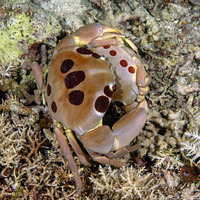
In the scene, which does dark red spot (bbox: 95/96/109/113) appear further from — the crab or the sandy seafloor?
the sandy seafloor

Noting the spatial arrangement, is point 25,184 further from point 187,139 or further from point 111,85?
point 187,139

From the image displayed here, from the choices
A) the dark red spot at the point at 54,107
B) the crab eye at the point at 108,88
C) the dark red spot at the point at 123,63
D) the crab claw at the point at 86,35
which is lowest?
the dark red spot at the point at 54,107

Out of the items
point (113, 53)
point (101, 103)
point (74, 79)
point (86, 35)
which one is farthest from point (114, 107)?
point (86, 35)

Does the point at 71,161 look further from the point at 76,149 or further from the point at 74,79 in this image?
the point at 74,79

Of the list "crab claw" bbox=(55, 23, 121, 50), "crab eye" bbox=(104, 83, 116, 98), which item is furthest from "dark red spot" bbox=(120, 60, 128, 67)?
"crab eye" bbox=(104, 83, 116, 98)

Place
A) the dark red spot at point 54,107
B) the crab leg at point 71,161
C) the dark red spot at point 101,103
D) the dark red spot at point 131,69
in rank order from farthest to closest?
the dark red spot at point 131,69
the crab leg at point 71,161
the dark red spot at point 54,107
the dark red spot at point 101,103

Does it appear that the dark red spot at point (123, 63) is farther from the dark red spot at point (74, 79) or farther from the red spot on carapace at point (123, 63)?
the dark red spot at point (74, 79)

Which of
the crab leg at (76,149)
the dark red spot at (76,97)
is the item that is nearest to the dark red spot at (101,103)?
the dark red spot at (76,97)
